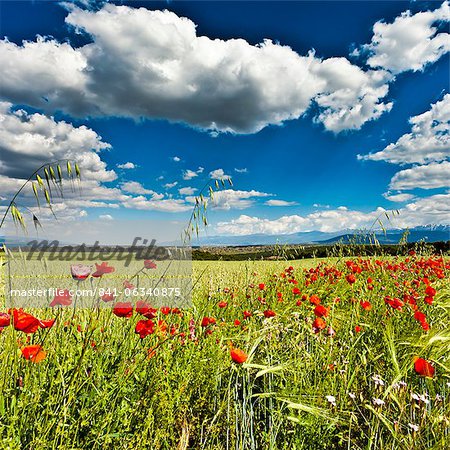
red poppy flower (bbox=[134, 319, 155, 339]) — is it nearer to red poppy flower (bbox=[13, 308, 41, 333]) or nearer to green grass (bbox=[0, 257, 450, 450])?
green grass (bbox=[0, 257, 450, 450])

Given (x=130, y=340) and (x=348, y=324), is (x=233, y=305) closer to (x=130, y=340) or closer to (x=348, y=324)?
(x=348, y=324)

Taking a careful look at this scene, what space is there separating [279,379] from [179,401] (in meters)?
0.70

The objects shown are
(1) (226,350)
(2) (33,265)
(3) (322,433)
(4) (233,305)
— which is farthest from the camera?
(4) (233,305)

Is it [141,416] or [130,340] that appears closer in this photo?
[141,416]

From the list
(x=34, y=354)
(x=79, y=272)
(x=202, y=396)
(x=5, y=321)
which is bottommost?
(x=202, y=396)

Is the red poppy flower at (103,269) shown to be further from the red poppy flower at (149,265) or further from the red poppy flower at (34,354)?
the red poppy flower at (34,354)

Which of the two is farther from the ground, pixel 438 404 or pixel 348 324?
pixel 348 324

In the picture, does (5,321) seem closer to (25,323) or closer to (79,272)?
(25,323)

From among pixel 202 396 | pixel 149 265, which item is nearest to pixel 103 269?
pixel 149 265

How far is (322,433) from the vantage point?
76.2 inches

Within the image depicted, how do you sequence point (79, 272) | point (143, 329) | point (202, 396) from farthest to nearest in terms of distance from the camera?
point (202, 396) < point (143, 329) < point (79, 272)

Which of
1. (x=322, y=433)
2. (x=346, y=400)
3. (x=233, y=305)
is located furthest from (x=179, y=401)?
(x=233, y=305)

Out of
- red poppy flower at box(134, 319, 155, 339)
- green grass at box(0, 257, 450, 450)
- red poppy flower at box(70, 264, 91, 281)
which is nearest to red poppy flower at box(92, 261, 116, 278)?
red poppy flower at box(70, 264, 91, 281)

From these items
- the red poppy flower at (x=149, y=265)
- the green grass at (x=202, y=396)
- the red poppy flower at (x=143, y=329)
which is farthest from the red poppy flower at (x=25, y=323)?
the red poppy flower at (x=149, y=265)
